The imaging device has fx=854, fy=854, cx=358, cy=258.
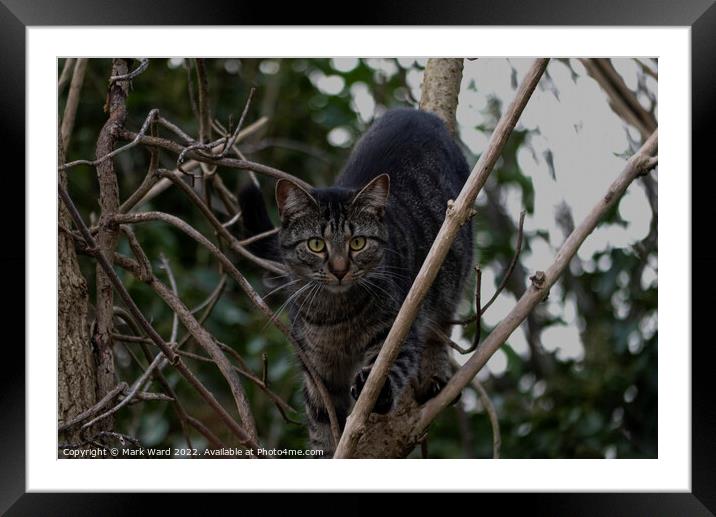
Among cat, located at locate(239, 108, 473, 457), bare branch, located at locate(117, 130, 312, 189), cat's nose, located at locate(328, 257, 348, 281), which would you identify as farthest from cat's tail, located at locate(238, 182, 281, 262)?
bare branch, located at locate(117, 130, 312, 189)

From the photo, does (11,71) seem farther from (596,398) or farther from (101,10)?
(596,398)

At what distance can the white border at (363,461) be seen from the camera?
7.53ft

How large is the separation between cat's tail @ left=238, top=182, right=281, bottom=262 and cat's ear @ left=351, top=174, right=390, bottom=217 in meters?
0.34

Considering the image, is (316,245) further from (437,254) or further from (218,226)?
(437,254)

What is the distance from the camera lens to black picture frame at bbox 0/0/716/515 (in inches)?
89.8

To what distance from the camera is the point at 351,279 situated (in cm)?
268

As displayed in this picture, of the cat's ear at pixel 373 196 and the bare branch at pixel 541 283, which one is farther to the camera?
the cat's ear at pixel 373 196

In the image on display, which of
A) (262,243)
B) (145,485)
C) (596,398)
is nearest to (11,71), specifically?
(262,243)

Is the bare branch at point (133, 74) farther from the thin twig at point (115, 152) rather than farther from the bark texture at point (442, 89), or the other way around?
the bark texture at point (442, 89)

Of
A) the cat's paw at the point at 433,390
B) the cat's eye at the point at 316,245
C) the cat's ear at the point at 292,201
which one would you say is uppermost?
the cat's ear at the point at 292,201

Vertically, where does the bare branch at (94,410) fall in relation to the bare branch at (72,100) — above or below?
below

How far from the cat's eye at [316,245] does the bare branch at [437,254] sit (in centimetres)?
64

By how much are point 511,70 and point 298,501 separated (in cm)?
135

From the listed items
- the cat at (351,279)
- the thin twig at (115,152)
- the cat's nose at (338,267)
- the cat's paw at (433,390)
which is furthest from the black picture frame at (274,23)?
the cat's nose at (338,267)
